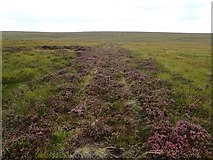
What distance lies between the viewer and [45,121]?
13.8m

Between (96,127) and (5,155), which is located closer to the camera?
(5,155)

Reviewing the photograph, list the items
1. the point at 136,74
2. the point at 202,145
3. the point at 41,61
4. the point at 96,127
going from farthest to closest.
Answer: the point at 41,61 < the point at 136,74 < the point at 96,127 < the point at 202,145

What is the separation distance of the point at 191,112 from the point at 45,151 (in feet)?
25.1

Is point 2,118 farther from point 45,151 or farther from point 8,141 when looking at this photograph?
point 45,151

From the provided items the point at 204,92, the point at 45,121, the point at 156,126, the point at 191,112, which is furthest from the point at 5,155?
the point at 204,92

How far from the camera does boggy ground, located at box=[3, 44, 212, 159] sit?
10.8 m

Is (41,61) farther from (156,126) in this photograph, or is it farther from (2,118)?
(156,126)

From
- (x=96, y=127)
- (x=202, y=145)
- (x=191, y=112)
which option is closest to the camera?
(x=202, y=145)

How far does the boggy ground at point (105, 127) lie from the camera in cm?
1083

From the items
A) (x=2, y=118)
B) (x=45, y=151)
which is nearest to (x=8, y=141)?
(x=45, y=151)

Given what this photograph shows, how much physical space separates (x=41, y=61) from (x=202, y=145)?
22221mm

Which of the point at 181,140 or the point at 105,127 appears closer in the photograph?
the point at 181,140

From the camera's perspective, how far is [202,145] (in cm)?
1149

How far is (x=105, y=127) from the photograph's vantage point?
498 inches
